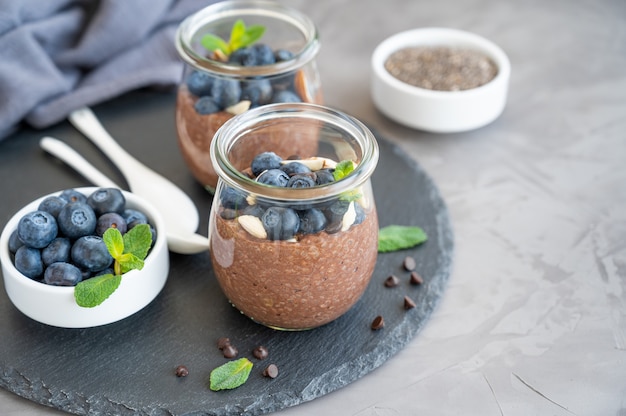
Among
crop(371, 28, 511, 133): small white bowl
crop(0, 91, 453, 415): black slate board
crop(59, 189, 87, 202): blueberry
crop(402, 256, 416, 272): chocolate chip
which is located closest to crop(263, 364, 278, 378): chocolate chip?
crop(0, 91, 453, 415): black slate board

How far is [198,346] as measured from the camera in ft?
4.33

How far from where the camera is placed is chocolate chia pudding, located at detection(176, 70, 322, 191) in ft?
4.72

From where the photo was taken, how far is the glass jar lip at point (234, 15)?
1.48m

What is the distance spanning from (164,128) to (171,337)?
2.03ft

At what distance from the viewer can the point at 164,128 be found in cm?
182

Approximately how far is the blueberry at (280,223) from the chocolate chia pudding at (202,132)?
0.25 metres

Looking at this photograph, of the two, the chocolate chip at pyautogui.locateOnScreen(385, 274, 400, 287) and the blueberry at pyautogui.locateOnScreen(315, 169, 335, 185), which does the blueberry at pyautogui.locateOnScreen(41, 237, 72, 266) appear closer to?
A: the blueberry at pyautogui.locateOnScreen(315, 169, 335, 185)

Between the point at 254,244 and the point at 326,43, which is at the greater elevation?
the point at 254,244

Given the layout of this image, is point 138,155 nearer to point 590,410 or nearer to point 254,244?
Answer: point 254,244

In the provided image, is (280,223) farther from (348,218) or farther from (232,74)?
(232,74)

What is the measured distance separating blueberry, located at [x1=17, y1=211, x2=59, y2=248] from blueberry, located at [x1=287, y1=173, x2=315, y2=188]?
393 millimetres

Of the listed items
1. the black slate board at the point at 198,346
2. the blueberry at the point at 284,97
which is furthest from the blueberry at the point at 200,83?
the black slate board at the point at 198,346

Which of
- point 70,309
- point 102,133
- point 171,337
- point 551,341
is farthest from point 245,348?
point 102,133

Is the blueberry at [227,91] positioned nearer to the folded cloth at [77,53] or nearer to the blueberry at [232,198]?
the blueberry at [232,198]
